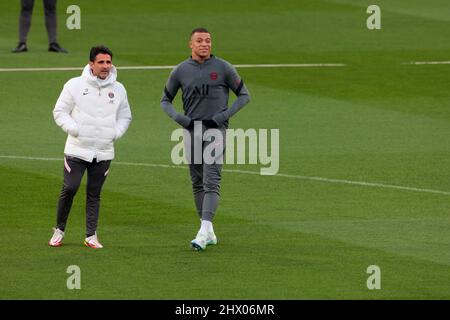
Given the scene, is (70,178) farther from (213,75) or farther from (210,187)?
(213,75)

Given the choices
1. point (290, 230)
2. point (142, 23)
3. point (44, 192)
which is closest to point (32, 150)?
point (44, 192)

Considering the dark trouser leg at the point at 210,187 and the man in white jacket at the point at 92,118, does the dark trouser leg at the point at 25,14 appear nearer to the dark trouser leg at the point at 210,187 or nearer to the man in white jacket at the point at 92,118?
the man in white jacket at the point at 92,118

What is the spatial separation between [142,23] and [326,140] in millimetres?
11826

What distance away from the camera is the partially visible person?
30.3m

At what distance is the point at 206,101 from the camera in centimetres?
1639

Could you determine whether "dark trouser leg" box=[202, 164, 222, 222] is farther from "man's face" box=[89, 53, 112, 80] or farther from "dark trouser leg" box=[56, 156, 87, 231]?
"man's face" box=[89, 53, 112, 80]

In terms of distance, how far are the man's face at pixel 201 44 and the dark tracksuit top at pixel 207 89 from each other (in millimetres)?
179

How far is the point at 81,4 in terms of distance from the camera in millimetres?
37156

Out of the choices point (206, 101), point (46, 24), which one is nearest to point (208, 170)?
point (206, 101)

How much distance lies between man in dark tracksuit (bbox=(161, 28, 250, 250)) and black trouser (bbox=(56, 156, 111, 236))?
994mm

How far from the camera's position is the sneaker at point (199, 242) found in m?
16.1

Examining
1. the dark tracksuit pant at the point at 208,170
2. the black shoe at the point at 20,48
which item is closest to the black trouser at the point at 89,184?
the dark tracksuit pant at the point at 208,170
